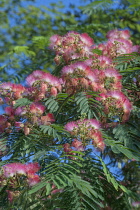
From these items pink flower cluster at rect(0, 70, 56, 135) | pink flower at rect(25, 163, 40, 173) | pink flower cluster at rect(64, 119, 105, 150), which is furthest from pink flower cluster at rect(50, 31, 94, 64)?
pink flower at rect(25, 163, 40, 173)

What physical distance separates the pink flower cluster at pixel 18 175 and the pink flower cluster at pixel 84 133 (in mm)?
282

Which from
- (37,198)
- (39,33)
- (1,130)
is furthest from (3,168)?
(39,33)

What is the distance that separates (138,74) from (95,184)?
939 mm

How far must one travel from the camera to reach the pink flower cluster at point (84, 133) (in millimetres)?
2430

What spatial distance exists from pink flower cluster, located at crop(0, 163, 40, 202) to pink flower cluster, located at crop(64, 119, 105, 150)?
282mm

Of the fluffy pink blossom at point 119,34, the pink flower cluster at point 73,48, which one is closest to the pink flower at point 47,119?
the pink flower cluster at point 73,48

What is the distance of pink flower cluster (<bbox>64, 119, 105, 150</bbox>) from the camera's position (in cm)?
243

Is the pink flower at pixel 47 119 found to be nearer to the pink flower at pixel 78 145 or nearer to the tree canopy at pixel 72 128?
the tree canopy at pixel 72 128

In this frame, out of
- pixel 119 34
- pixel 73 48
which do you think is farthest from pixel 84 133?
pixel 119 34

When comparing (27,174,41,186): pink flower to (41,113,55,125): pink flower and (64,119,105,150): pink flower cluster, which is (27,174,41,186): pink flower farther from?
(41,113,55,125): pink flower

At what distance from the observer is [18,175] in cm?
231

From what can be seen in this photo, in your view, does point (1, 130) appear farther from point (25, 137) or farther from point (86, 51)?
point (86, 51)

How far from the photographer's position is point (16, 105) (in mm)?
2732

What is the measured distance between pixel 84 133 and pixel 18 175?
0.49m
